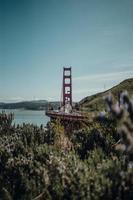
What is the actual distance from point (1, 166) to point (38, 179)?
5188mm

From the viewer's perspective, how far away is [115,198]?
13.2 m

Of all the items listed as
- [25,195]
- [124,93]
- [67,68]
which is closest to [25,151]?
[25,195]

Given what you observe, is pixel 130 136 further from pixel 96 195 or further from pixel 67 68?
pixel 67 68

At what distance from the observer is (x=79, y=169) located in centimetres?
1546

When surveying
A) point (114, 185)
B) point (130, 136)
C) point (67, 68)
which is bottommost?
point (114, 185)

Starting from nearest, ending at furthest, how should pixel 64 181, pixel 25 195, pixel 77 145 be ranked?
pixel 64 181
pixel 25 195
pixel 77 145

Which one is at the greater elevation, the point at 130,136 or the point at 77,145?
the point at 130,136

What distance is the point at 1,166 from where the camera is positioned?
21781 millimetres

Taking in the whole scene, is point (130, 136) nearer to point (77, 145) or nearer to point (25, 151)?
point (25, 151)

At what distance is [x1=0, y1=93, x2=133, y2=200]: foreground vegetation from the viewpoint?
26.4ft

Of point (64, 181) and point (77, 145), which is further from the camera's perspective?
point (77, 145)

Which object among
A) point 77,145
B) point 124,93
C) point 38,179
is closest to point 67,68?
point 77,145

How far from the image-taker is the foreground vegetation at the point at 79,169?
26.4 feet

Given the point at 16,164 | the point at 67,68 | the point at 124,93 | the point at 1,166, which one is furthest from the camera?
the point at 67,68
